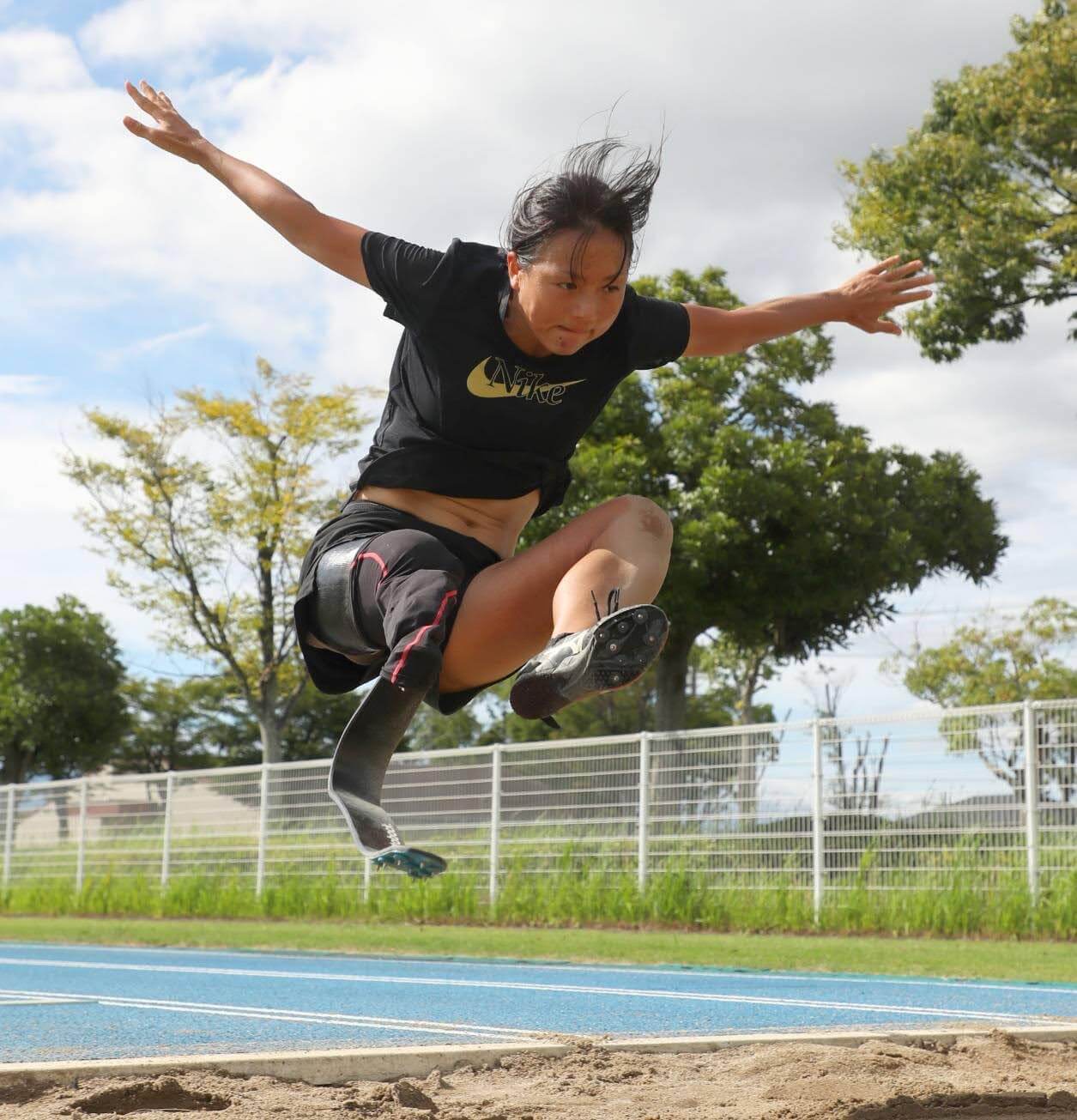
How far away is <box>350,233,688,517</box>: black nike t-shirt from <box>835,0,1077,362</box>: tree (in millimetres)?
18954

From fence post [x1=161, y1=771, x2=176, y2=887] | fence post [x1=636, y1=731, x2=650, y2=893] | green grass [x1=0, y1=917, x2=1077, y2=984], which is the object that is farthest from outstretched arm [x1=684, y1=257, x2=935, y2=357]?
fence post [x1=161, y1=771, x2=176, y2=887]

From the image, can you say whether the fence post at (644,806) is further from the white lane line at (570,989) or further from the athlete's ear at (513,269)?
the athlete's ear at (513,269)

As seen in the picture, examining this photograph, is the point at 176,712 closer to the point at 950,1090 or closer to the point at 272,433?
the point at 272,433

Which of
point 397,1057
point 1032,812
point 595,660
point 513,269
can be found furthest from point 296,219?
point 1032,812

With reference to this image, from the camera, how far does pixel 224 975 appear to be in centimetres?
914

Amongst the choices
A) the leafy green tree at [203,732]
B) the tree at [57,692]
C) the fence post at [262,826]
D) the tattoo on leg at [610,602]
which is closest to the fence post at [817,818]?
the fence post at [262,826]

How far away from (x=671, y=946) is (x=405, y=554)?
8.74 m

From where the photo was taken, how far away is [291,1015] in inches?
252

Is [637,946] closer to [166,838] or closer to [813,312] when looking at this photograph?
[813,312]

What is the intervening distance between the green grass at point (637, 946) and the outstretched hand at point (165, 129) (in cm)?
677

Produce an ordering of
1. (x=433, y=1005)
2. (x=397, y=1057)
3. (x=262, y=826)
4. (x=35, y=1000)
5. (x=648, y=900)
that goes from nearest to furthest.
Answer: (x=397, y=1057) → (x=433, y=1005) → (x=35, y=1000) → (x=648, y=900) → (x=262, y=826)

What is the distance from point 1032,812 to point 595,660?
9.77 meters

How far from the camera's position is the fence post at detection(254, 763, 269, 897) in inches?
765

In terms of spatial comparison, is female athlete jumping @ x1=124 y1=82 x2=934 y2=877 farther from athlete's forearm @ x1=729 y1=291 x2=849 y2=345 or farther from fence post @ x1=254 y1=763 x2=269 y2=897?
fence post @ x1=254 y1=763 x2=269 y2=897
